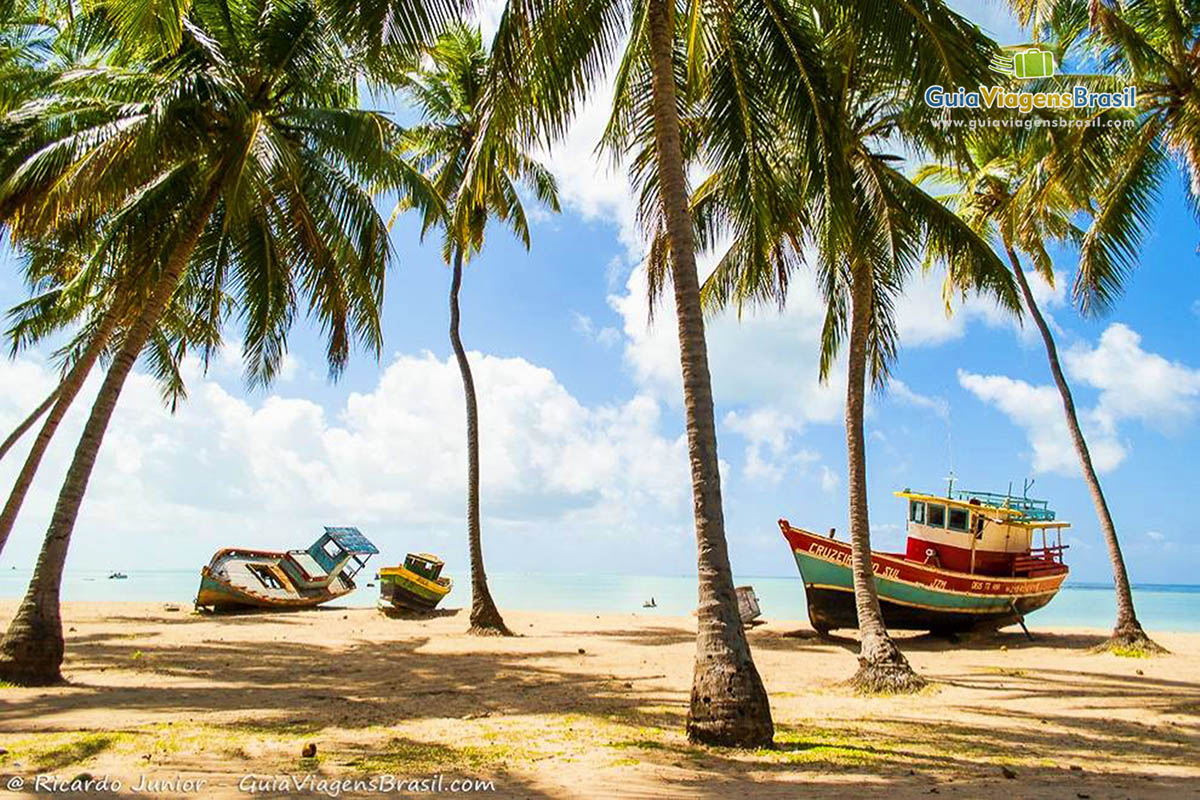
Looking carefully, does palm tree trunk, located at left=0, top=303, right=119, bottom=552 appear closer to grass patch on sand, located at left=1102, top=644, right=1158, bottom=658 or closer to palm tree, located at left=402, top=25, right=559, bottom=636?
palm tree, located at left=402, top=25, right=559, bottom=636

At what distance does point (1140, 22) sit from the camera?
41.7 feet

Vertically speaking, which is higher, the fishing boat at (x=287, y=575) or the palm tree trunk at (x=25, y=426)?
the palm tree trunk at (x=25, y=426)

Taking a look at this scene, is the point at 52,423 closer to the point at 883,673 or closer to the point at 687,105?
the point at 687,105

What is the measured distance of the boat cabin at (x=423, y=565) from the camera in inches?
923

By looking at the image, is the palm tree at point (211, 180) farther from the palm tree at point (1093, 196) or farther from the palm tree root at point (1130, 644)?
the palm tree root at point (1130, 644)

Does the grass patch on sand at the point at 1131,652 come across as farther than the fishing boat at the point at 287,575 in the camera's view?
No

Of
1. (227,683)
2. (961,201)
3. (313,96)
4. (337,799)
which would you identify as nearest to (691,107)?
(313,96)

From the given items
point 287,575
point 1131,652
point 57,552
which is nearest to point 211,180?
point 57,552

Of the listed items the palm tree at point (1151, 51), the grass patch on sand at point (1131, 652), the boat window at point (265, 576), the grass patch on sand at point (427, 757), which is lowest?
the grass patch on sand at point (427, 757)

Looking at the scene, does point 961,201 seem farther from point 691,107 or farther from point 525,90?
point 525,90

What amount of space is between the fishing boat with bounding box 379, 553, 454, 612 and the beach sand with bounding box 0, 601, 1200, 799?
259 inches

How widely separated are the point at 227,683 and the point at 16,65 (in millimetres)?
11449

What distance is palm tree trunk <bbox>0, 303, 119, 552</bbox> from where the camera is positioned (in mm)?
11758

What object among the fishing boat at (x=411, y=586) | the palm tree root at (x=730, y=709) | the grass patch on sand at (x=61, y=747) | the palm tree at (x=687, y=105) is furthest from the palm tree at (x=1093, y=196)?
the fishing boat at (x=411, y=586)
